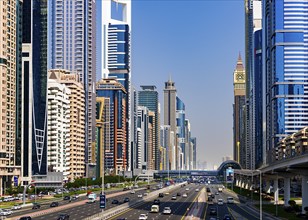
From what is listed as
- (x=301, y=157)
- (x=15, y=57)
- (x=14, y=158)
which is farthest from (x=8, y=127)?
(x=301, y=157)

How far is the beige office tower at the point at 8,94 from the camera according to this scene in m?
177

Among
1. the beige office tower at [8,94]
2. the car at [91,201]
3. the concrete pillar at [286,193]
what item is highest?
the beige office tower at [8,94]

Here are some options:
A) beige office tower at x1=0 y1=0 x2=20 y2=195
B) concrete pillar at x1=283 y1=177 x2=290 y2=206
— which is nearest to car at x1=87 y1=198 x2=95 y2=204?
beige office tower at x1=0 y1=0 x2=20 y2=195

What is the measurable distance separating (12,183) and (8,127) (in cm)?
A: 1718

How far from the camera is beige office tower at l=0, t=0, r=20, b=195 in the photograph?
177 metres

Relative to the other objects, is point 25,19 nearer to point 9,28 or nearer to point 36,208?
point 9,28

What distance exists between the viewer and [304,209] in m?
106

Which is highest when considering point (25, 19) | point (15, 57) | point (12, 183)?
point (25, 19)

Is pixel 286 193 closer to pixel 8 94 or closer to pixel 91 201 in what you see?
pixel 91 201

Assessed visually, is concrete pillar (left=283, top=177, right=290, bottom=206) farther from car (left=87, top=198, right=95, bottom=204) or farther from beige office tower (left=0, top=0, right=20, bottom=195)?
beige office tower (left=0, top=0, right=20, bottom=195)

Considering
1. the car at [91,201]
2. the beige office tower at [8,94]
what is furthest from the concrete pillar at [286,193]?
the beige office tower at [8,94]

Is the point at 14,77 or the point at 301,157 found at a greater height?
the point at 14,77

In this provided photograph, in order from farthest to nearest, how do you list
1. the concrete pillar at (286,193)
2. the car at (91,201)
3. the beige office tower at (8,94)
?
the beige office tower at (8,94), the car at (91,201), the concrete pillar at (286,193)

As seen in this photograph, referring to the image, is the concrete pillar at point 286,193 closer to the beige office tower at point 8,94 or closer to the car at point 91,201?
the car at point 91,201
